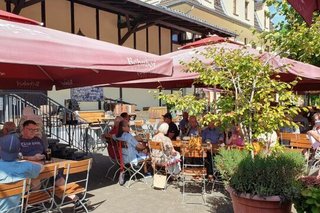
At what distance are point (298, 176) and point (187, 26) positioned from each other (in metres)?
14.3

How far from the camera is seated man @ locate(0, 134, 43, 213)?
12.7 ft

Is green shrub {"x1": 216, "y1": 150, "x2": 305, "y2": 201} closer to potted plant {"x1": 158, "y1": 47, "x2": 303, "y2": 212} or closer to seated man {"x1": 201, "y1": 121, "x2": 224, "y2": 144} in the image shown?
potted plant {"x1": 158, "y1": 47, "x2": 303, "y2": 212}

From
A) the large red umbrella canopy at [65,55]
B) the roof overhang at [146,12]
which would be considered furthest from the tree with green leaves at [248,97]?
the roof overhang at [146,12]

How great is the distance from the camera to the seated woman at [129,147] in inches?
265

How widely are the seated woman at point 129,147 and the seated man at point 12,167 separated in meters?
2.73

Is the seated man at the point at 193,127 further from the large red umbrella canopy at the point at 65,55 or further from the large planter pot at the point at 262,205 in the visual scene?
the large planter pot at the point at 262,205

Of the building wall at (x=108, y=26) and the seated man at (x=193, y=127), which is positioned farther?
the building wall at (x=108, y=26)

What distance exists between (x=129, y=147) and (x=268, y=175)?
335cm

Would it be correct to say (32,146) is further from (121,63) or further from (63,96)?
(63,96)

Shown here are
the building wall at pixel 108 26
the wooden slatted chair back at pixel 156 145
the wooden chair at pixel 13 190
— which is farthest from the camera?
the building wall at pixel 108 26

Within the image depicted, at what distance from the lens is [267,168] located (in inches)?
154

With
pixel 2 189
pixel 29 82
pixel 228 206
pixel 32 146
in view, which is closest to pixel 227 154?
pixel 228 206

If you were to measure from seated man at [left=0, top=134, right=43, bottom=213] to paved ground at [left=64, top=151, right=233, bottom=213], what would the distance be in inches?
57.2

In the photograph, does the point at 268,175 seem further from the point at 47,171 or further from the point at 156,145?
the point at 156,145
